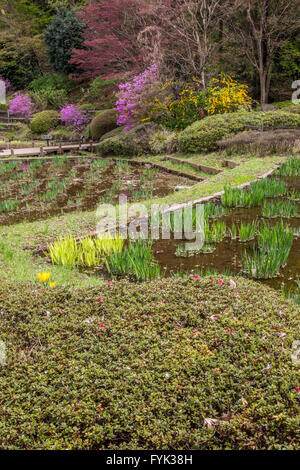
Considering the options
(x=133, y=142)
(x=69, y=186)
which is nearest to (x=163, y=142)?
(x=133, y=142)

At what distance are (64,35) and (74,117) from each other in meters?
7.10

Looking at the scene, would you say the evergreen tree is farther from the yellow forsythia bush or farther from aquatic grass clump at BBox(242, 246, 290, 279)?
aquatic grass clump at BBox(242, 246, 290, 279)

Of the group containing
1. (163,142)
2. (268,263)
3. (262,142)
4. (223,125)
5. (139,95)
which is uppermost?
(139,95)

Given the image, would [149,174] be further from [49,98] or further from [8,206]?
[49,98]

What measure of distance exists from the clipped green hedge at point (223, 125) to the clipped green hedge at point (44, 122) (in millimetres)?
11919

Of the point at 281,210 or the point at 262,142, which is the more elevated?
the point at 262,142

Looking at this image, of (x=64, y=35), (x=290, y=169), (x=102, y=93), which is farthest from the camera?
(x=64, y=35)

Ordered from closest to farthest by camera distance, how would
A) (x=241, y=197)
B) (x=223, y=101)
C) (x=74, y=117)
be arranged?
(x=241, y=197) < (x=223, y=101) < (x=74, y=117)

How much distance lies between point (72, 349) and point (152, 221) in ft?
10.2

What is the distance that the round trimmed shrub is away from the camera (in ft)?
55.5

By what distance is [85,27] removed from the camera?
76.1 ft

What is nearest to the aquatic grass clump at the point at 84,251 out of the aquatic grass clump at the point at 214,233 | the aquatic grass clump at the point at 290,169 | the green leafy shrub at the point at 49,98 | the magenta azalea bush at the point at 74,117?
the aquatic grass clump at the point at 214,233

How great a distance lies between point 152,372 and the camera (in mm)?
1712

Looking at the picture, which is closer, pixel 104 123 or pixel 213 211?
pixel 213 211
